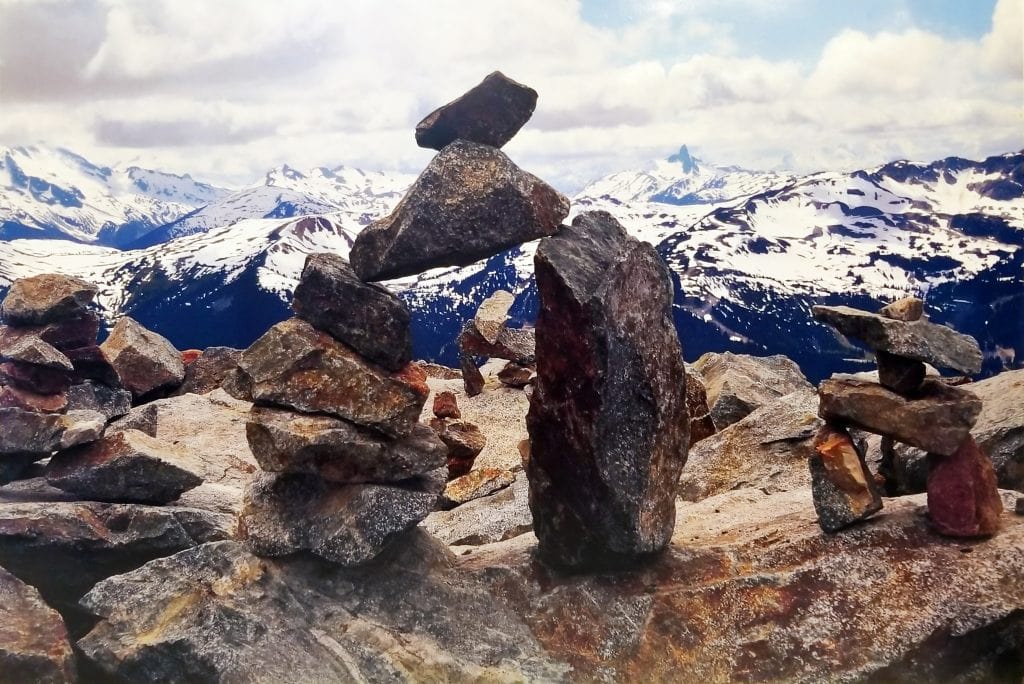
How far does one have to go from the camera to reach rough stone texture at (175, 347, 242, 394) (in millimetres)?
43094

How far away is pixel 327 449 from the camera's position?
17953 millimetres

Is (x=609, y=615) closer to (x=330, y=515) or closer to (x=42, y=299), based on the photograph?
(x=330, y=515)

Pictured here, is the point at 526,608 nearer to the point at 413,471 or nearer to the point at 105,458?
the point at 413,471

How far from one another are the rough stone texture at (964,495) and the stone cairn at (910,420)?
2cm

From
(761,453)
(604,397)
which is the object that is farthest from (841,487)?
(761,453)

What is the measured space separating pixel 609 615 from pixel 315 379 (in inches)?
378

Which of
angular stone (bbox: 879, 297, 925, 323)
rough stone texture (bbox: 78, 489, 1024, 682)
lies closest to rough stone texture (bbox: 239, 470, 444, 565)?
rough stone texture (bbox: 78, 489, 1024, 682)

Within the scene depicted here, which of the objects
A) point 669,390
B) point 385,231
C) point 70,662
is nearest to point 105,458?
point 70,662

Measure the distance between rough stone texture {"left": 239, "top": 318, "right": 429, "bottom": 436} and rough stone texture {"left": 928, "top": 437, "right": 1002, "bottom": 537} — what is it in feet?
43.9

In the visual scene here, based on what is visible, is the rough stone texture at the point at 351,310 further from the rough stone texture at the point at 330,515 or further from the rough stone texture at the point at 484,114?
the rough stone texture at the point at 484,114

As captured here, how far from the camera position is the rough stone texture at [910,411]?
54.0 feet

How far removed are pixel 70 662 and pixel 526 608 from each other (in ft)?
34.9

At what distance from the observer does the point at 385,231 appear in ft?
59.6

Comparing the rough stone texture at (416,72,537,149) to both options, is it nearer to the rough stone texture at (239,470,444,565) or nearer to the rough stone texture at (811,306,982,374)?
the rough stone texture at (239,470,444,565)
